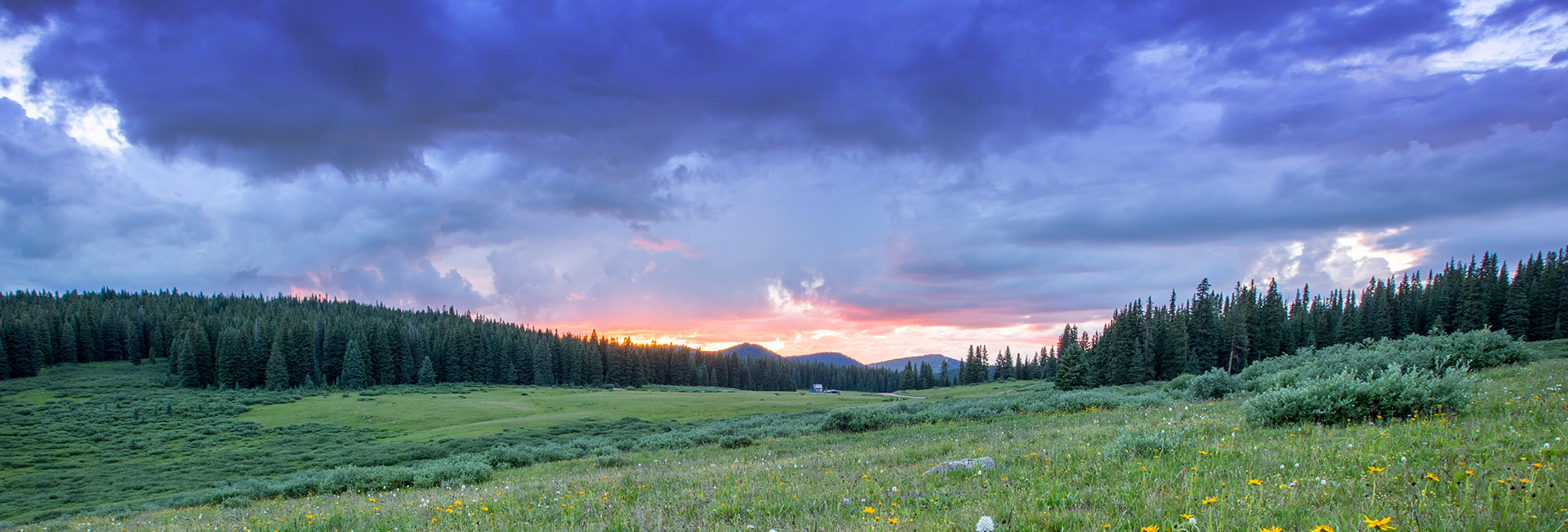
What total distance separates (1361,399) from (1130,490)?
308 inches

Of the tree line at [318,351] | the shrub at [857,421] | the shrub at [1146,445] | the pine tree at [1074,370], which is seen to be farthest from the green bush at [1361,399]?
the tree line at [318,351]

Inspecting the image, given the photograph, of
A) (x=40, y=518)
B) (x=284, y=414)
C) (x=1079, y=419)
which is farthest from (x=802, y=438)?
(x=284, y=414)

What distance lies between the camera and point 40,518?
26359 mm

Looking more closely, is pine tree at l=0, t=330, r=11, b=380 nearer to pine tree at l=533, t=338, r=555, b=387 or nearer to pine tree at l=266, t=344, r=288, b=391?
pine tree at l=266, t=344, r=288, b=391

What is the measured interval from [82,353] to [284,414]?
99073 mm

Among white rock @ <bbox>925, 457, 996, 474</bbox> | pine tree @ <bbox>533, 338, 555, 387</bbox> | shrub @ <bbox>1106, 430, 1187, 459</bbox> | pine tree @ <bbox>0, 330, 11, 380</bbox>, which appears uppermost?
shrub @ <bbox>1106, 430, 1187, 459</bbox>

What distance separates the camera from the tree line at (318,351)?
101250 millimetres

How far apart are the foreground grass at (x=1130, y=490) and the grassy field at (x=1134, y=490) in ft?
0.10

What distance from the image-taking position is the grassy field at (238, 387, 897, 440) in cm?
5634

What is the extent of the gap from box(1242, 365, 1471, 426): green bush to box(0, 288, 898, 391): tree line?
12597 cm

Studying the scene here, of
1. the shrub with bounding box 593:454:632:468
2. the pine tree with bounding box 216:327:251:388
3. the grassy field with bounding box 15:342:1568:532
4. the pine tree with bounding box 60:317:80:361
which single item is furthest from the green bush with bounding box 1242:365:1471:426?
the pine tree with bounding box 60:317:80:361

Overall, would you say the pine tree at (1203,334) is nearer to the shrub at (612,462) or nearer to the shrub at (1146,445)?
the shrub at (612,462)

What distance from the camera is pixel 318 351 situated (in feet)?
408

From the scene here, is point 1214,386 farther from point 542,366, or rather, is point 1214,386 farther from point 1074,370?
point 542,366
